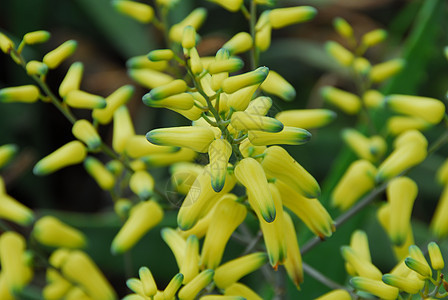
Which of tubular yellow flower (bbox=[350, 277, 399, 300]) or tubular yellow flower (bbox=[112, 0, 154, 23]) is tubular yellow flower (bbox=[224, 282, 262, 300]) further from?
tubular yellow flower (bbox=[112, 0, 154, 23])

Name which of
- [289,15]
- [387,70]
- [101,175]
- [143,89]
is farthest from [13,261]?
[143,89]

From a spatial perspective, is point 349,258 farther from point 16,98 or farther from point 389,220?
point 16,98

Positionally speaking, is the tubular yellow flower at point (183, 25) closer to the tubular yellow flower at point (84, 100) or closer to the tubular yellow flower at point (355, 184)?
the tubular yellow flower at point (84, 100)

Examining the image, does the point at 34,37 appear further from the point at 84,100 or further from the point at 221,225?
the point at 221,225

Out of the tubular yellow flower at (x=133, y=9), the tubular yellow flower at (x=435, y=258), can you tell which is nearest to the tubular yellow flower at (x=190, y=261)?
the tubular yellow flower at (x=435, y=258)

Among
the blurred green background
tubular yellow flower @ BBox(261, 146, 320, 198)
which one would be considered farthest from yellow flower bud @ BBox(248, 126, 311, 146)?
the blurred green background

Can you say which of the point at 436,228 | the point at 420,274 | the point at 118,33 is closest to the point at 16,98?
the point at 420,274
